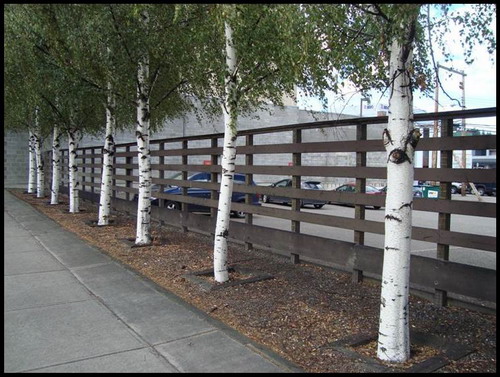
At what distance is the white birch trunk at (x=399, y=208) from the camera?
378cm

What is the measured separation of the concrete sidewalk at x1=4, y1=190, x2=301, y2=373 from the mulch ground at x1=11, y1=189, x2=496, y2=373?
27 cm

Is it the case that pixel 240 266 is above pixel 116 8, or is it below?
below

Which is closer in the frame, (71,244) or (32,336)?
(32,336)

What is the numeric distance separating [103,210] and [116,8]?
5.57m

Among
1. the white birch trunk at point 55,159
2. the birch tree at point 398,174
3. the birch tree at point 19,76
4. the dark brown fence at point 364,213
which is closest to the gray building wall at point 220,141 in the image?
the white birch trunk at point 55,159

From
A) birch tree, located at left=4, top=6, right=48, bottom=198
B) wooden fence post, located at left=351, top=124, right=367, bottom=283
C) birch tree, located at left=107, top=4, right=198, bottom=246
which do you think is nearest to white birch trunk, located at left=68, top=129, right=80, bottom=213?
birch tree, located at left=4, top=6, right=48, bottom=198

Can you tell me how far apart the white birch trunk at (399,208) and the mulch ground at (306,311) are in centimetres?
23

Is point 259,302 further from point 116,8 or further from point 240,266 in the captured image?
point 116,8

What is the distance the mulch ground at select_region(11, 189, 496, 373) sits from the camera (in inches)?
156

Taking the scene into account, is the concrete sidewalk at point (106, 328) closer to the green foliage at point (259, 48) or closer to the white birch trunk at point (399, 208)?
the white birch trunk at point (399, 208)

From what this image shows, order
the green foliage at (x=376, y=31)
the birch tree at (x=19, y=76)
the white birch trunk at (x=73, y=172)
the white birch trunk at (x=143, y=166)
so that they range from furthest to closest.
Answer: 1. the white birch trunk at (x=73, y=172)
2. the white birch trunk at (x=143, y=166)
3. the birch tree at (x=19, y=76)
4. the green foliage at (x=376, y=31)

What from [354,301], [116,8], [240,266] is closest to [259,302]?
[354,301]

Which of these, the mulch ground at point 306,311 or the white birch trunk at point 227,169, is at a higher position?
the white birch trunk at point 227,169

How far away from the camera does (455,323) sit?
4648 millimetres
